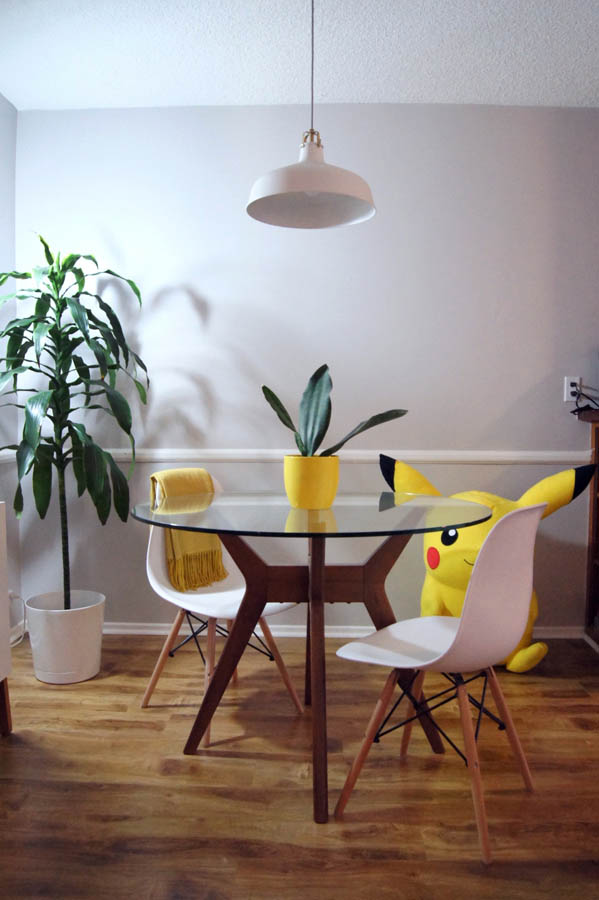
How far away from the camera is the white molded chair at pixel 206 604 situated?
6.88 feet

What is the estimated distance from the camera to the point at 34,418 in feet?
8.07

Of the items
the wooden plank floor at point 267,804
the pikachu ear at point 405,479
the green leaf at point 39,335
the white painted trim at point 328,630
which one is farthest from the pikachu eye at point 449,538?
the green leaf at point 39,335

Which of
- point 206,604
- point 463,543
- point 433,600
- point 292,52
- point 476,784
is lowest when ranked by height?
point 476,784

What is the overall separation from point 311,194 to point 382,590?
1184 mm

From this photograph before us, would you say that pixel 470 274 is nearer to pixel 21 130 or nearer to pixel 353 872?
pixel 21 130

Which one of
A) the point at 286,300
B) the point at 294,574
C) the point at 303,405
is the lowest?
the point at 294,574

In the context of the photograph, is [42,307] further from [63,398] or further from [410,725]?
[410,725]

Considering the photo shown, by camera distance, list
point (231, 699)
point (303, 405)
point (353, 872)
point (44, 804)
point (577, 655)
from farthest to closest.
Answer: point (577, 655) < point (231, 699) < point (303, 405) < point (44, 804) < point (353, 872)

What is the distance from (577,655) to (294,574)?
1609 millimetres

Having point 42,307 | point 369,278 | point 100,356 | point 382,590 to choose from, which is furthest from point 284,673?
point 369,278

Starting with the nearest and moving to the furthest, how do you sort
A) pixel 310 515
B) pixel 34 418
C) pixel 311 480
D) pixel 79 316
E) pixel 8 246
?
pixel 310 515, pixel 311 480, pixel 34 418, pixel 79 316, pixel 8 246

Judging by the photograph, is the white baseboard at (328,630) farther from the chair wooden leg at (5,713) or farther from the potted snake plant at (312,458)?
the potted snake plant at (312,458)

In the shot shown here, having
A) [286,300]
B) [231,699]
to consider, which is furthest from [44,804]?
[286,300]

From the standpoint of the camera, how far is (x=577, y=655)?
9.44 ft
